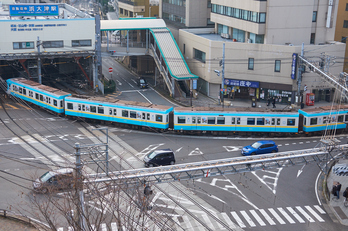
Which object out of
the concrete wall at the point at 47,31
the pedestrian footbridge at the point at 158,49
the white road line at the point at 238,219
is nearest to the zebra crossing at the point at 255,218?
the white road line at the point at 238,219

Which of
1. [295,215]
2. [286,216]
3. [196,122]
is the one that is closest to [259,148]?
[196,122]

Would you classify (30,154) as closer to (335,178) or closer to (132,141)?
(132,141)

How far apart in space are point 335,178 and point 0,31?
39.8 metres

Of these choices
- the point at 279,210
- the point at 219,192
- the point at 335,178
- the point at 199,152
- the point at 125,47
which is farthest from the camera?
the point at 125,47

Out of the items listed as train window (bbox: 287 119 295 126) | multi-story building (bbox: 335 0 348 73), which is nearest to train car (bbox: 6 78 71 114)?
train window (bbox: 287 119 295 126)

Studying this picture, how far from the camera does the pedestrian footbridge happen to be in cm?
5603

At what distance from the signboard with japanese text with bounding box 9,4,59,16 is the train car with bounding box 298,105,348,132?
31.8m

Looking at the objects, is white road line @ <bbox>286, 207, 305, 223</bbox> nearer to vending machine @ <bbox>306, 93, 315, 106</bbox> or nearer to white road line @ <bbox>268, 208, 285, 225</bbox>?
white road line @ <bbox>268, 208, 285, 225</bbox>

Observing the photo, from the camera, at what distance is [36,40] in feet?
177

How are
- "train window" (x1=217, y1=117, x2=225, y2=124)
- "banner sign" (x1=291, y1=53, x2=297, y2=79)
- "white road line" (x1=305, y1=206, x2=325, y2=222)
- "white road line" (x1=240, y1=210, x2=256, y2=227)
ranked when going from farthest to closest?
"banner sign" (x1=291, y1=53, x2=297, y2=79) < "train window" (x1=217, y1=117, x2=225, y2=124) < "white road line" (x1=305, y1=206, x2=325, y2=222) < "white road line" (x1=240, y1=210, x2=256, y2=227)

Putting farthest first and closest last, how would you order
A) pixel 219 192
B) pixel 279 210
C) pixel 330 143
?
1. pixel 219 192
2. pixel 279 210
3. pixel 330 143

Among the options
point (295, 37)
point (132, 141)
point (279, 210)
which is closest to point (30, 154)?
point (132, 141)

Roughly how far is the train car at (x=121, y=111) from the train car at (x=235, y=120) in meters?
1.60

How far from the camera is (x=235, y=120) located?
139 ft
